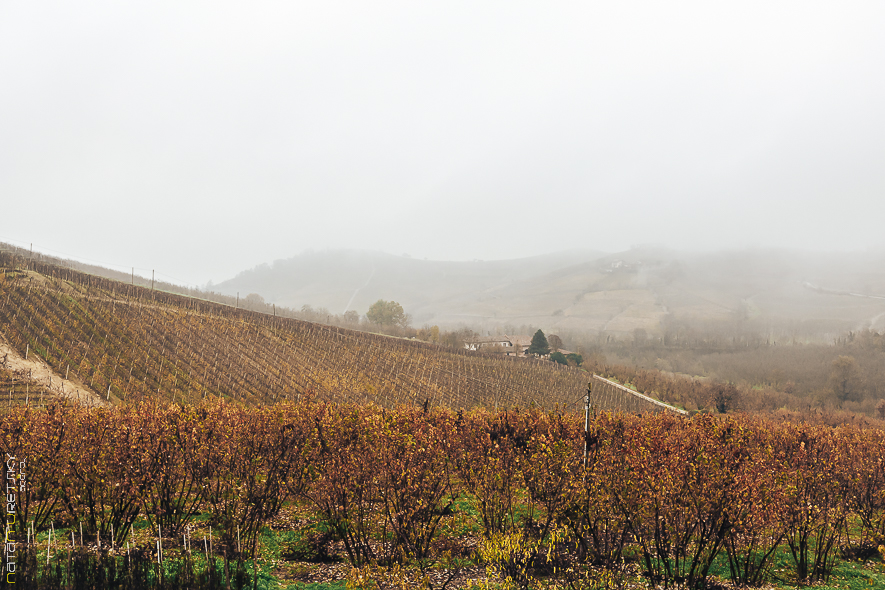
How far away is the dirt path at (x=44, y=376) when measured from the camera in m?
33.4

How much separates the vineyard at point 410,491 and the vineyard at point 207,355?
43.2 ft

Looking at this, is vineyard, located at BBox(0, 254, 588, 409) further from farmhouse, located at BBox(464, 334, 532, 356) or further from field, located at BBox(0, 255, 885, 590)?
farmhouse, located at BBox(464, 334, 532, 356)

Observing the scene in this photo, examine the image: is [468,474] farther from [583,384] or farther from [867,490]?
[583,384]

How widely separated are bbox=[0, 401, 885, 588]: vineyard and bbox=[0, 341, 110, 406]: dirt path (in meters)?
20.7

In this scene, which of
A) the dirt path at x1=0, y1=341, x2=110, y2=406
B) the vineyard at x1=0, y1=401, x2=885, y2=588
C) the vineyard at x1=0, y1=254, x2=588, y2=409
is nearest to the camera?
the vineyard at x1=0, y1=401, x2=885, y2=588

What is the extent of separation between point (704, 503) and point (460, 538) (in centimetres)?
886

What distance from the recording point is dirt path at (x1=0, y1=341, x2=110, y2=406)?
110 feet

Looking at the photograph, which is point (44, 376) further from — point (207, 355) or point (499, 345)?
point (499, 345)

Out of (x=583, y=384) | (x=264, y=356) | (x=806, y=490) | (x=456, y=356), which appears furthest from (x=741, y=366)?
(x=806, y=490)

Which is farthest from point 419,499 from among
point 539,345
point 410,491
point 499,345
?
point 499,345

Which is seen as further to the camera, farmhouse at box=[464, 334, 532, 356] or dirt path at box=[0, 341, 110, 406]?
farmhouse at box=[464, 334, 532, 356]

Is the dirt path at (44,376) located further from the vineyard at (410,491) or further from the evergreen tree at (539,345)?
the evergreen tree at (539,345)

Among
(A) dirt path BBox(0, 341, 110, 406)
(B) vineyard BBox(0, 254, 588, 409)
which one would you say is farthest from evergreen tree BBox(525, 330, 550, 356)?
(A) dirt path BBox(0, 341, 110, 406)

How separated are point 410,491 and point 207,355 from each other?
41.7m
